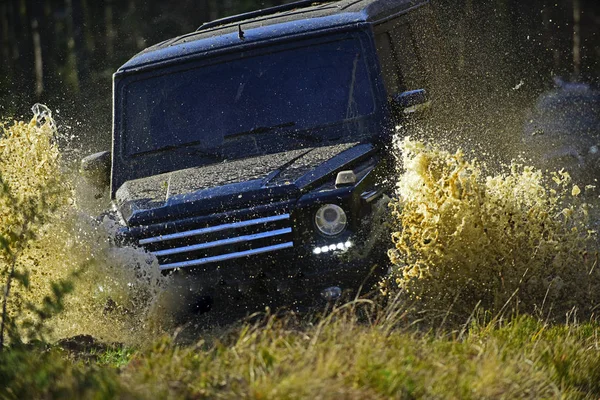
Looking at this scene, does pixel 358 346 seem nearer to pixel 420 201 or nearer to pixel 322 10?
pixel 420 201

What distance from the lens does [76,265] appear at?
27.1ft

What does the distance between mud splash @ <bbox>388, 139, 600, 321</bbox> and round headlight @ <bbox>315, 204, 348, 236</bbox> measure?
0.35m

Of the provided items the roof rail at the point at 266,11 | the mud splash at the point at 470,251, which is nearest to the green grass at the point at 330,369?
the mud splash at the point at 470,251

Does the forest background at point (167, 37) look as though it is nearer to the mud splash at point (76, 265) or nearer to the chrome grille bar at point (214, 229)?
the mud splash at point (76, 265)

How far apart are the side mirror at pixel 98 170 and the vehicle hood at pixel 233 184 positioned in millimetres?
825

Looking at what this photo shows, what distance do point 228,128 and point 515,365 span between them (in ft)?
10.2

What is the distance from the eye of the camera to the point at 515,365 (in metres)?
5.79

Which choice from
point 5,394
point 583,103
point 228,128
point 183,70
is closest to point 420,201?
point 228,128

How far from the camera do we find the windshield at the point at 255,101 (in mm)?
8227

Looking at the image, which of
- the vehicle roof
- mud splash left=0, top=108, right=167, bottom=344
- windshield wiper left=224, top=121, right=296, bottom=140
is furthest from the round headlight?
the vehicle roof

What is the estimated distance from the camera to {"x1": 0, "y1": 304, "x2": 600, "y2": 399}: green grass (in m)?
4.92

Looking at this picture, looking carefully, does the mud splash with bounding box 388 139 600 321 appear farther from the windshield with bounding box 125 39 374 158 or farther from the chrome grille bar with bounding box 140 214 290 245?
the windshield with bounding box 125 39 374 158

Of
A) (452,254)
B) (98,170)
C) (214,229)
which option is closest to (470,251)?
(452,254)

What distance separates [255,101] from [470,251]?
5.93 feet
